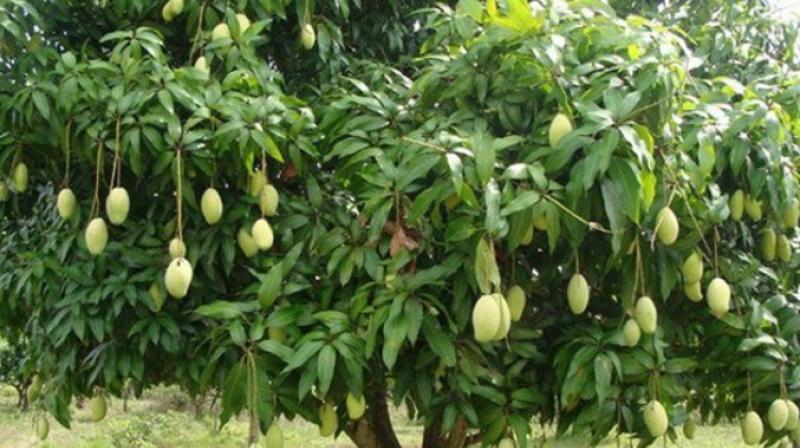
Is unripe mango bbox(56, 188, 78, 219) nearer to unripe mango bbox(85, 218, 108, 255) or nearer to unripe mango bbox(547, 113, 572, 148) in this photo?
unripe mango bbox(85, 218, 108, 255)

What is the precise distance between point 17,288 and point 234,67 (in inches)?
29.0

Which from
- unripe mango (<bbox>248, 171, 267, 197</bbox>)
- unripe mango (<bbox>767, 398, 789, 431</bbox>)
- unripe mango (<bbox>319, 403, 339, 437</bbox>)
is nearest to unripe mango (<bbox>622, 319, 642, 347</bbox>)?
unripe mango (<bbox>767, 398, 789, 431</bbox>)

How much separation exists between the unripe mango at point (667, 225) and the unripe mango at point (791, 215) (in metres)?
0.40

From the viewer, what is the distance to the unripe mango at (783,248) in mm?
2025

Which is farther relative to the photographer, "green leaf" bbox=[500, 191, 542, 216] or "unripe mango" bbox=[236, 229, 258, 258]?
"unripe mango" bbox=[236, 229, 258, 258]

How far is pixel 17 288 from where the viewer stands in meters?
2.06

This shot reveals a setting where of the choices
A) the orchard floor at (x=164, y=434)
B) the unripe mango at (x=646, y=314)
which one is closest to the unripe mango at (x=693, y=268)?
the unripe mango at (x=646, y=314)

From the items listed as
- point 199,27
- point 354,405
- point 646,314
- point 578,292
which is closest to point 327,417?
point 354,405

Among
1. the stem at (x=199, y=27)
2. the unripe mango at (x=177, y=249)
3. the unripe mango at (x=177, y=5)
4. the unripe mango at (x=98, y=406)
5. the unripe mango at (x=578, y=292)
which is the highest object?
the unripe mango at (x=177, y=5)

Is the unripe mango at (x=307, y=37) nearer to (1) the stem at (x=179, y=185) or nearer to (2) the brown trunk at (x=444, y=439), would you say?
(1) the stem at (x=179, y=185)

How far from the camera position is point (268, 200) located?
1.94 m

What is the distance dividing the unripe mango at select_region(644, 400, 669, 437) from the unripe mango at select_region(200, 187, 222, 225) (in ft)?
3.23

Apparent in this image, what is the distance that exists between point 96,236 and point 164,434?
6.84 m

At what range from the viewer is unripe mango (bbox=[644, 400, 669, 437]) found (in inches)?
67.3
